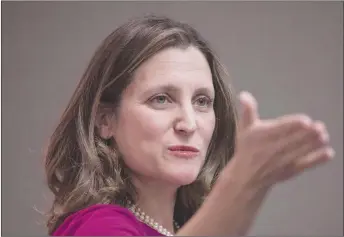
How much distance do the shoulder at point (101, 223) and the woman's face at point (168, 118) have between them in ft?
0.31

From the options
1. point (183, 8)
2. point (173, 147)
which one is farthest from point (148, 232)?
point (183, 8)

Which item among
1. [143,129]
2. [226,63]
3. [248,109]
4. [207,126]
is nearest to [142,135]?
[143,129]

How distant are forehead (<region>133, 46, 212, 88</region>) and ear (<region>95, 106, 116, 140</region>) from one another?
0.28ft

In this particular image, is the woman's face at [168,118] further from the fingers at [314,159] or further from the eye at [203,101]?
the fingers at [314,159]

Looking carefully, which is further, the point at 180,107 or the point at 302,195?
the point at 302,195

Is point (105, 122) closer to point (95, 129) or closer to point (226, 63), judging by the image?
point (95, 129)

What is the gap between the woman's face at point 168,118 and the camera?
887mm

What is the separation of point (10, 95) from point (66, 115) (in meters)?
0.55

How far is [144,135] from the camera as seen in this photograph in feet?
2.96

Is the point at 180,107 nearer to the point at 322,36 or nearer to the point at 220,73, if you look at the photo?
the point at 220,73

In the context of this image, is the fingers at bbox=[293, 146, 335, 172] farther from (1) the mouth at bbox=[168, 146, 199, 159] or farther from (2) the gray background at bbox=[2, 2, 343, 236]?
(2) the gray background at bbox=[2, 2, 343, 236]

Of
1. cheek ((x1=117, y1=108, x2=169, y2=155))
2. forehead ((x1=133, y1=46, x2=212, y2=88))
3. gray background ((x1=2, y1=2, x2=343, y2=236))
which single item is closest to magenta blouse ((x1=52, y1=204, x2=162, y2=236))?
cheek ((x1=117, y1=108, x2=169, y2=155))

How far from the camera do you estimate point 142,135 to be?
90 centimetres


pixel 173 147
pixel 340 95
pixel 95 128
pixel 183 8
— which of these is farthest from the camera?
pixel 340 95
